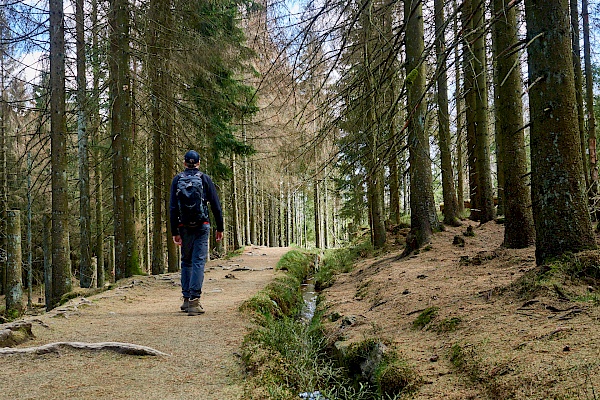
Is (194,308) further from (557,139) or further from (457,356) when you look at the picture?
(557,139)

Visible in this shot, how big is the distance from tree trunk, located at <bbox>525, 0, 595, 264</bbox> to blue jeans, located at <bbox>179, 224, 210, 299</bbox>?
394cm

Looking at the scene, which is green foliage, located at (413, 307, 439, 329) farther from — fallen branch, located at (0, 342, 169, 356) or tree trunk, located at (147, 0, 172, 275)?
tree trunk, located at (147, 0, 172, 275)

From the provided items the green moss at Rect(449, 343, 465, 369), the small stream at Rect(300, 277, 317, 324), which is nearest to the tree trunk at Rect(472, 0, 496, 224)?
the small stream at Rect(300, 277, 317, 324)

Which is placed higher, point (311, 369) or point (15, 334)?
point (15, 334)

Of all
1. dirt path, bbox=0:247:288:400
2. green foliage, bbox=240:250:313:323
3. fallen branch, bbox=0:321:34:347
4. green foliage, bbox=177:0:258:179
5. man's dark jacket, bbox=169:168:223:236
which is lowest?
green foliage, bbox=240:250:313:323

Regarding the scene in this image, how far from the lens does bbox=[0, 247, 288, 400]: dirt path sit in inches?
116

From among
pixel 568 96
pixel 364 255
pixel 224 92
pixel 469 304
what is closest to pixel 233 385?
pixel 469 304

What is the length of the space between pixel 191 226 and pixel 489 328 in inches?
150

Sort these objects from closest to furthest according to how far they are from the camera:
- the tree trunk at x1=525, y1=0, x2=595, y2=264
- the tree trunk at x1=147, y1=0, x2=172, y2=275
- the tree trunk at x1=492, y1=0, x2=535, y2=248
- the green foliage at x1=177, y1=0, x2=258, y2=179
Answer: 1. the tree trunk at x1=525, y1=0, x2=595, y2=264
2. the tree trunk at x1=492, y1=0, x2=535, y2=248
3. the tree trunk at x1=147, y1=0, x2=172, y2=275
4. the green foliage at x1=177, y1=0, x2=258, y2=179

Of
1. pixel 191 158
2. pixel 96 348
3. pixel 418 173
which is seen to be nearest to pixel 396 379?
pixel 96 348

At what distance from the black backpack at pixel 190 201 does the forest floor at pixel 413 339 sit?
4.06ft

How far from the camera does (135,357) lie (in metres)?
3.72

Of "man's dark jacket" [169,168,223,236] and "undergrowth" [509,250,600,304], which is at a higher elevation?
"man's dark jacket" [169,168,223,236]

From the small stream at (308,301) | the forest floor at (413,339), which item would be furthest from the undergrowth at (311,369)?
the small stream at (308,301)
